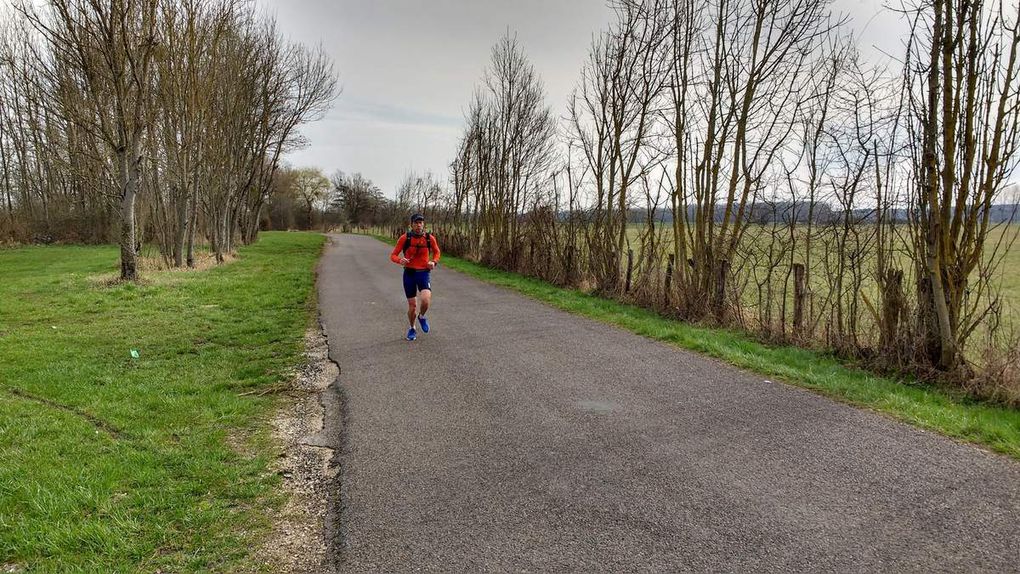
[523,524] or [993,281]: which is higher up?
[993,281]

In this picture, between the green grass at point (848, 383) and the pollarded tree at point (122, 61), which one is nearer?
the green grass at point (848, 383)

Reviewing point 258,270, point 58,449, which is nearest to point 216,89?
point 258,270

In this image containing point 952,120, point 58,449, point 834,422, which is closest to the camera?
point 58,449

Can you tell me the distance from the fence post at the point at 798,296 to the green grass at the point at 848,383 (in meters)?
0.69

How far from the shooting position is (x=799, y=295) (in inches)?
317

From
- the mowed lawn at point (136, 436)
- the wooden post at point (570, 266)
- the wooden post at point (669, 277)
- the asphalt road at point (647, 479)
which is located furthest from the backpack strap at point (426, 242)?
the wooden post at point (570, 266)

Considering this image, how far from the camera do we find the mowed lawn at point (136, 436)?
2.77 meters

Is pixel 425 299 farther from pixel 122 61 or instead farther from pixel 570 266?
pixel 122 61

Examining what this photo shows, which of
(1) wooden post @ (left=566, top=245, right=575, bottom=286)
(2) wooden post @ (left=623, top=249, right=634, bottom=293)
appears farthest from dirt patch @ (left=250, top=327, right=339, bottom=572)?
(1) wooden post @ (left=566, top=245, right=575, bottom=286)

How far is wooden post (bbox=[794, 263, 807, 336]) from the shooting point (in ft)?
26.2

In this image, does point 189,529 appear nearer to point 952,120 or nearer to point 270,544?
point 270,544

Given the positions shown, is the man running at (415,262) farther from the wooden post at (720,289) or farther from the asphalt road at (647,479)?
the wooden post at (720,289)

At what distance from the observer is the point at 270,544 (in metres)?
2.82

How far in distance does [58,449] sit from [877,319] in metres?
8.28
